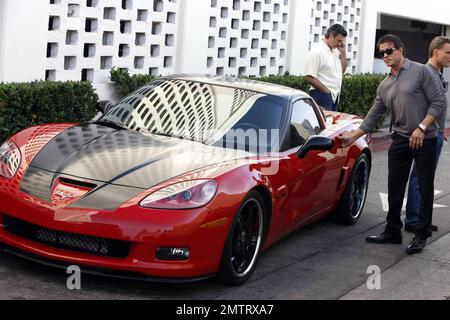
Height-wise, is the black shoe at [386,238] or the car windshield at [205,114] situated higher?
the car windshield at [205,114]

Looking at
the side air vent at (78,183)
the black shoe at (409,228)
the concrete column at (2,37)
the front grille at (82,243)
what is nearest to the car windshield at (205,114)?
the side air vent at (78,183)

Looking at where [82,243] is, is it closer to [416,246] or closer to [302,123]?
[302,123]

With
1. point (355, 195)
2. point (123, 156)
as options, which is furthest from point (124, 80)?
point (123, 156)

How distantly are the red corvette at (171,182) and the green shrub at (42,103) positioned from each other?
1751 mm

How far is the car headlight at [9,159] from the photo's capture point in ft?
20.0

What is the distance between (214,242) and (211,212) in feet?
0.66

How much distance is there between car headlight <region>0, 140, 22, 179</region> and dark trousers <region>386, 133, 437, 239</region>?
3279mm

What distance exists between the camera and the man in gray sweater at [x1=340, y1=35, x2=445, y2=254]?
24.6ft

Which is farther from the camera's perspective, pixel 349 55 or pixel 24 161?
pixel 349 55

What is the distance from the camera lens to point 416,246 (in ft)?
25.0

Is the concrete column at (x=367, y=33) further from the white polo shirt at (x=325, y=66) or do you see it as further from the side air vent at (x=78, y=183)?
the side air vent at (x=78, y=183)

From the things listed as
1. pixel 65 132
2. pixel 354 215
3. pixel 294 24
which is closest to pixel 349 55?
pixel 294 24
